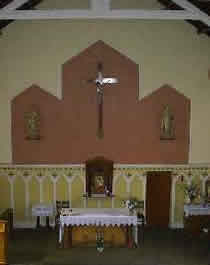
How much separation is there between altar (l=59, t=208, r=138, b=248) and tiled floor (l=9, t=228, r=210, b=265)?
24 cm

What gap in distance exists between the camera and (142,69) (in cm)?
1205

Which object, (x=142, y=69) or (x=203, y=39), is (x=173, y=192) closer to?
(x=142, y=69)

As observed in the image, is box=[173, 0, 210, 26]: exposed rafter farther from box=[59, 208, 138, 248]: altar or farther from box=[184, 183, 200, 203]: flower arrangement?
box=[59, 208, 138, 248]: altar

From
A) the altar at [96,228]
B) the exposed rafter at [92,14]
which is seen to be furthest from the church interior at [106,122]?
the exposed rafter at [92,14]

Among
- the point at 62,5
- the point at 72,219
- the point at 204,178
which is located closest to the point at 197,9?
the point at 62,5

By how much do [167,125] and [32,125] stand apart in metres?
3.89

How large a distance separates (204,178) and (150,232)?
226 cm

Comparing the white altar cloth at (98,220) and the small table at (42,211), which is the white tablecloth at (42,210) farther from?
the white altar cloth at (98,220)

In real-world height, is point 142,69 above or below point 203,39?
below

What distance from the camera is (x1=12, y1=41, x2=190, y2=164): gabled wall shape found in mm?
12039

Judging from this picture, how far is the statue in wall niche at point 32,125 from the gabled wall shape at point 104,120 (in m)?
0.16

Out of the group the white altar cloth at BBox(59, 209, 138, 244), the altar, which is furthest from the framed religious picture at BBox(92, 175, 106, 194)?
the white altar cloth at BBox(59, 209, 138, 244)

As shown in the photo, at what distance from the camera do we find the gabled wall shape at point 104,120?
12.0m

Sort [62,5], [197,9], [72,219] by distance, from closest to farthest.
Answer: [197,9] < [72,219] < [62,5]
